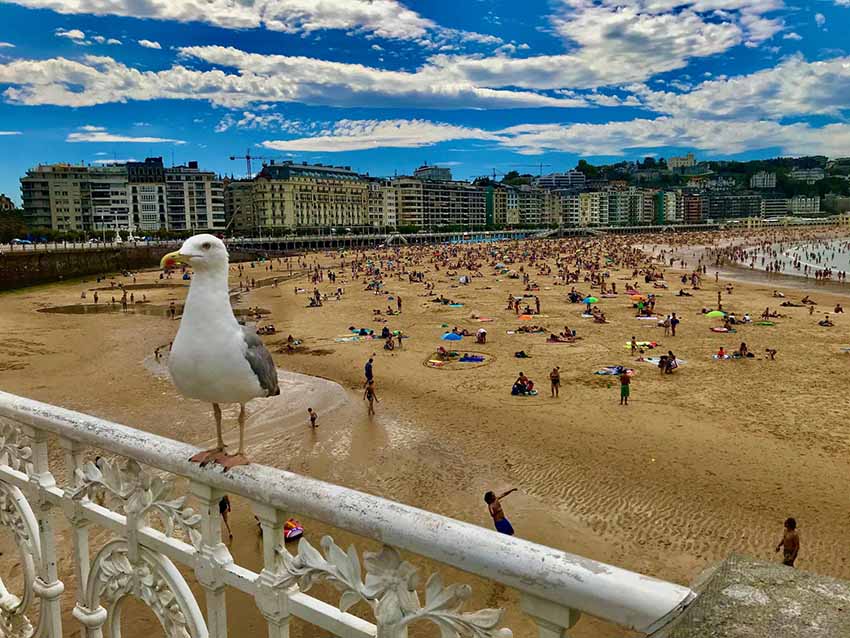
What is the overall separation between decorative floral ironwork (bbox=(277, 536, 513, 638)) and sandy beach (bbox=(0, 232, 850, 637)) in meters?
6.03

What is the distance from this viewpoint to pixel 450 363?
23109 millimetres

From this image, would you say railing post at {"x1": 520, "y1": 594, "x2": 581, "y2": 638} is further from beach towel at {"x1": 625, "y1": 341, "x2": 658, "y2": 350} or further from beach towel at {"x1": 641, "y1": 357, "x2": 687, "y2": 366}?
beach towel at {"x1": 625, "y1": 341, "x2": 658, "y2": 350}

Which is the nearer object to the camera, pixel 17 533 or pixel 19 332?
pixel 17 533

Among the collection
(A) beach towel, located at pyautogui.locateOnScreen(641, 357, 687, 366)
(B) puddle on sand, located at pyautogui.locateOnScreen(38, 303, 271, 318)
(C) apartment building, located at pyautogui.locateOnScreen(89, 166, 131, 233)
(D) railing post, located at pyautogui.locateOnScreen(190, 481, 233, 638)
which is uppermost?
(C) apartment building, located at pyautogui.locateOnScreen(89, 166, 131, 233)

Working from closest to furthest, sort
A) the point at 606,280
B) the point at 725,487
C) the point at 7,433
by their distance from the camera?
the point at 7,433 → the point at 725,487 → the point at 606,280

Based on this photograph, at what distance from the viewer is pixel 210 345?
287 cm

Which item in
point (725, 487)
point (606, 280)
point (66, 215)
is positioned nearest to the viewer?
point (725, 487)

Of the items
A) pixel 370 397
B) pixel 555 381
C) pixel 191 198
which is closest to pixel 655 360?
pixel 555 381

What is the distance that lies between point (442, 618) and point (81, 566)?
226 centimetres

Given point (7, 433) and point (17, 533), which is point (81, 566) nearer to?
point (17, 533)

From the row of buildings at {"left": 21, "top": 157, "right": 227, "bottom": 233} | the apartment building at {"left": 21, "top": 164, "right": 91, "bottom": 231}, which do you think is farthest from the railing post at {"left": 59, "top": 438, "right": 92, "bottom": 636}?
the apartment building at {"left": 21, "top": 164, "right": 91, "bottom": 231}

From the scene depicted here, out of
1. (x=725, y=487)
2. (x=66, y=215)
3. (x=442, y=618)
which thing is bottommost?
(x=725, y=487)

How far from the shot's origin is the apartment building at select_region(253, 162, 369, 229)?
436ft

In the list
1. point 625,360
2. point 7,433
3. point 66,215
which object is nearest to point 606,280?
point 625,360
